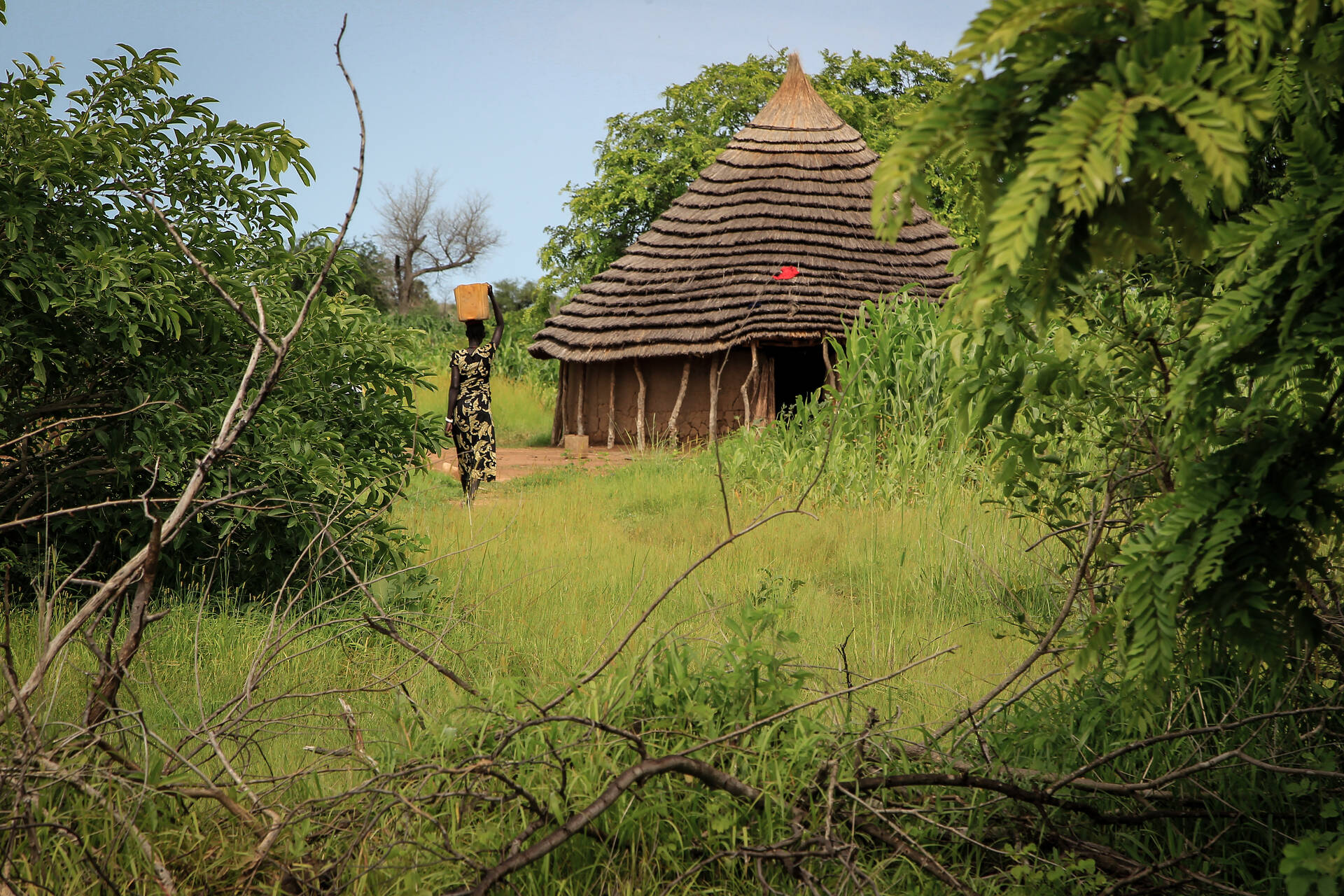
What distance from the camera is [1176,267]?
8.95 feet

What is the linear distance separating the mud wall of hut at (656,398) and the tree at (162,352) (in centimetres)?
745

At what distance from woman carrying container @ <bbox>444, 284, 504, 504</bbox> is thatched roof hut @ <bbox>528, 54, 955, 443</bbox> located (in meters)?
3.62

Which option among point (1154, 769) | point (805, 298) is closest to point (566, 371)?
point (805, 298)

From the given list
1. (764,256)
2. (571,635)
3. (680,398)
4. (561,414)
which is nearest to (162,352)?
(571,635)

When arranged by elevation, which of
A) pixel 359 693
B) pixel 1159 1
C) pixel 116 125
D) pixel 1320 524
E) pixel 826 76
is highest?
A: pixel 826 76

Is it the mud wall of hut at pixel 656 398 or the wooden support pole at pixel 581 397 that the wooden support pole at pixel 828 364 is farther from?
the wooden support pole at pixel 581 397

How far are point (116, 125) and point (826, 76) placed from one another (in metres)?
20.8

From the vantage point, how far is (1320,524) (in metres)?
1.84

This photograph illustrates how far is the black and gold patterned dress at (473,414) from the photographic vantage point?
913 cm

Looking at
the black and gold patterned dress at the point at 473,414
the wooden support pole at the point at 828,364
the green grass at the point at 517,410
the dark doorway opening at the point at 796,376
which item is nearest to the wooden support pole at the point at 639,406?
the dark doorway opening at the point at 796,376

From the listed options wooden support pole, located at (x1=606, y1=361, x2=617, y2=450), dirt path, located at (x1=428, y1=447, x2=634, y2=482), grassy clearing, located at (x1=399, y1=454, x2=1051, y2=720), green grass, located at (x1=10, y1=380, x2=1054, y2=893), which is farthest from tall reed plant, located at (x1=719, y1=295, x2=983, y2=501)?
wooden support pole, located at (x1=606, y1=361, x2=617, y2=450)

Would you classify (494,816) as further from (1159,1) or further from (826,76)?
(826,76)

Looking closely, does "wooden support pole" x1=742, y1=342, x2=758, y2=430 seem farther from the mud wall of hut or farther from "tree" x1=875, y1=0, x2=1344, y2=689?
"tree" x1=875, y1=0, x2=1344, y2=689

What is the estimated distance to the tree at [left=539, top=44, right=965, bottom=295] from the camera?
2069 cm
